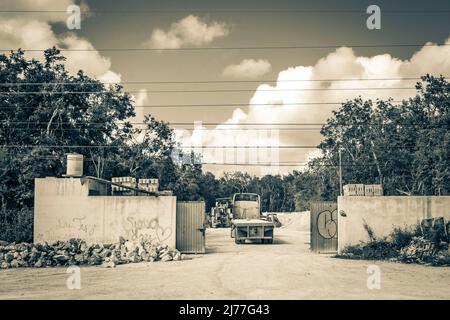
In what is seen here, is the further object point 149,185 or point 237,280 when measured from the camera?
point 149,185

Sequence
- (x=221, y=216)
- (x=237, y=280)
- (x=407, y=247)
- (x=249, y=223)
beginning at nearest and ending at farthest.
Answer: (x=237, y=280) < (x=407, y=247) < (x=249, y=223) < (x=221, y=216)

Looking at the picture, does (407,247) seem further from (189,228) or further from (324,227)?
(189,228)

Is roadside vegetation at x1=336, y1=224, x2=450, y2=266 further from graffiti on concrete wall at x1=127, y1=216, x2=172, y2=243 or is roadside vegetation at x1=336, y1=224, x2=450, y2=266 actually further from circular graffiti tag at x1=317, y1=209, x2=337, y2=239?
graffiti on concrete wall at x1=127, y1=216, x2=172, y2=243

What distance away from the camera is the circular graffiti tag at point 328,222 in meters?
22.3

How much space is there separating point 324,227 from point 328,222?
0.31m

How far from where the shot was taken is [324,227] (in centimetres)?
2238

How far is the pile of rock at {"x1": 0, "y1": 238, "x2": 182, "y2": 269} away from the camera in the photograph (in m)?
18.4

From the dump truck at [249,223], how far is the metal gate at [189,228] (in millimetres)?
4732

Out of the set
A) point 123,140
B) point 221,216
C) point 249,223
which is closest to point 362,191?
point 249,223

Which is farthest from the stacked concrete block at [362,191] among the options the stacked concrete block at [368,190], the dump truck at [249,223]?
the dump truck at [249,223]

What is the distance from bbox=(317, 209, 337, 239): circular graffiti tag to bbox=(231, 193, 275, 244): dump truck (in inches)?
199

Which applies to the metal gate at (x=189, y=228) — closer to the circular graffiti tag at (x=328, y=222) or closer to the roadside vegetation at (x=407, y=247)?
the circular graffiti tag at (x=328, y=222)
